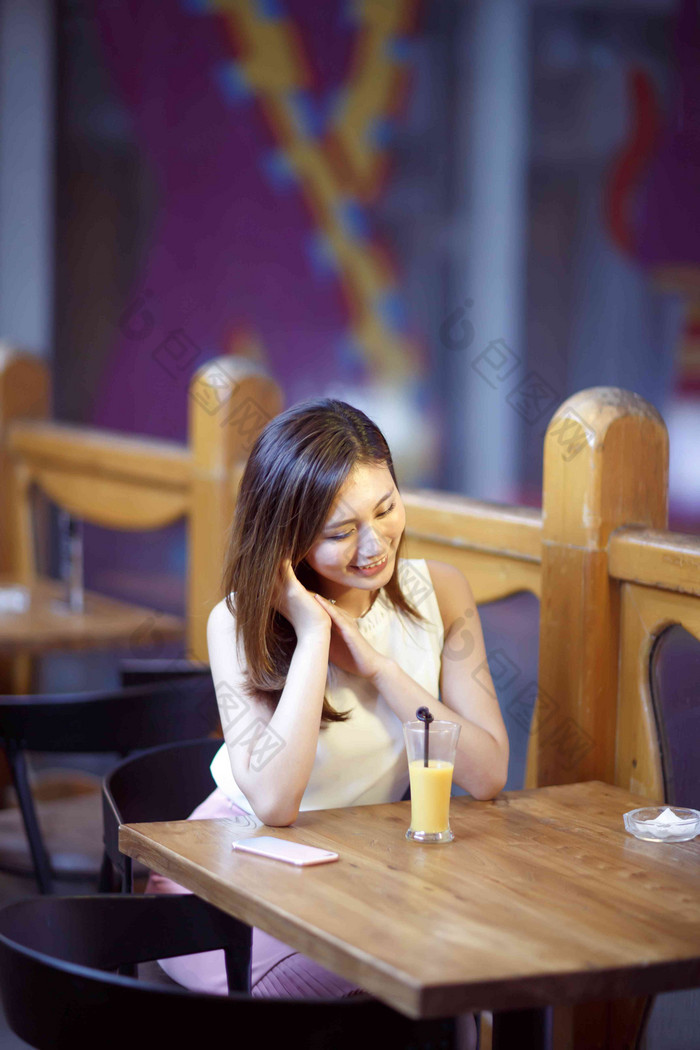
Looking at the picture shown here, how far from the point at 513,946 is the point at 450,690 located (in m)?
0.65

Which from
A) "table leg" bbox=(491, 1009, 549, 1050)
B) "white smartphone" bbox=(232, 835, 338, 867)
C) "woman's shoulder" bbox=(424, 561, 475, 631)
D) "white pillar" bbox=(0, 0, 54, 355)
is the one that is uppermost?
"white pillar" bbox=(0, 0, 54, 355)

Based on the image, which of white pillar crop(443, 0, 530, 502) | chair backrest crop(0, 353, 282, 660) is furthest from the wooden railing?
white pillar crop(443, 0, 530, 502)

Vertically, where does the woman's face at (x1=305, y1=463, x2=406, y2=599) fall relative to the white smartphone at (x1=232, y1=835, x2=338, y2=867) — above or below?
above

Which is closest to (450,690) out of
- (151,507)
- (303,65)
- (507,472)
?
(151,507)

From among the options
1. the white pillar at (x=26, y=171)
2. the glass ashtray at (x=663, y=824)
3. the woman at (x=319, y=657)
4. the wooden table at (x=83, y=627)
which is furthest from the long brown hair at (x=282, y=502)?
the white pillar at (x=26, y=171)

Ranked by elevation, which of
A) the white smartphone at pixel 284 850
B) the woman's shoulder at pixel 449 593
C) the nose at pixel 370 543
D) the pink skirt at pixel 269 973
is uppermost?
→ the nose at pixel 370 543

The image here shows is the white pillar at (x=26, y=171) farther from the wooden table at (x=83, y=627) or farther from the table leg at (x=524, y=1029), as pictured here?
the table leg at (x=524, y=1029)

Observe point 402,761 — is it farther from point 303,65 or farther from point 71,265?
point 303,65

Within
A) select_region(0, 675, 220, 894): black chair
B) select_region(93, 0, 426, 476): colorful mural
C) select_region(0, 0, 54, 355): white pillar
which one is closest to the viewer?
select_region(0, 675, 220, 894): black chair

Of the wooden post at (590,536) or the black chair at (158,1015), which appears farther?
the wooden post at (590,536)

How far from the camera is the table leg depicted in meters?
1.36

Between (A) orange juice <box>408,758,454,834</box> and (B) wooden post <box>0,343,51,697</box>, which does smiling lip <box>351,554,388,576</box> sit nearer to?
(A) orange juice <box>408,758,454,834</box>

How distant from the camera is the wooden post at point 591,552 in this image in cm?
187

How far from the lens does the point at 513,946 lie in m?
1.19
